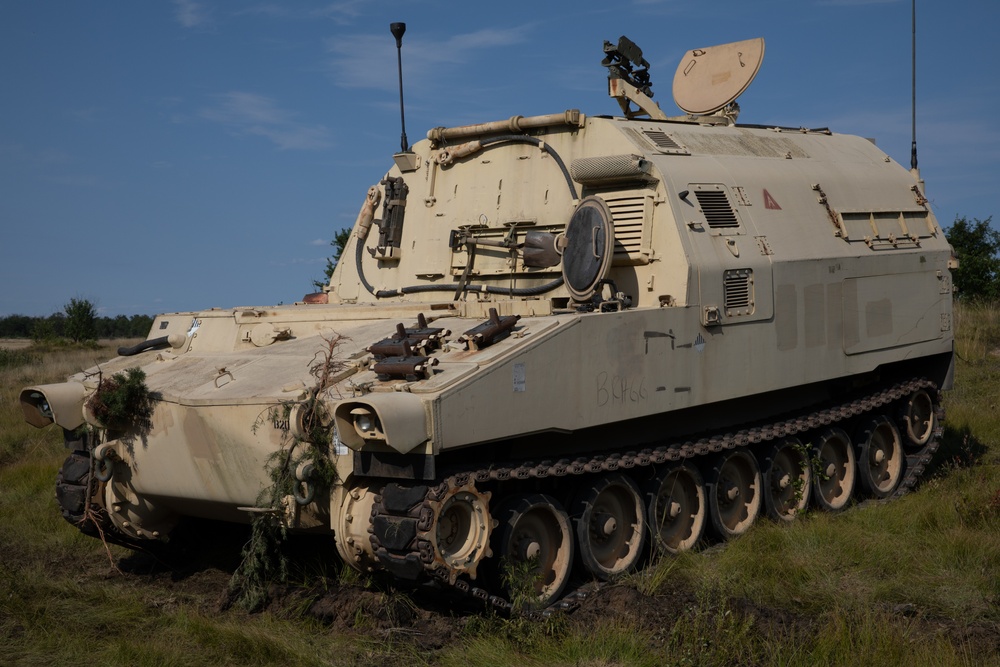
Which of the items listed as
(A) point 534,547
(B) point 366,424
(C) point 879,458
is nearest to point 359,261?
(A) point 534,547

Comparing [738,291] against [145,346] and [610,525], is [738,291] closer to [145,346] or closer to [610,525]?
[610,525]

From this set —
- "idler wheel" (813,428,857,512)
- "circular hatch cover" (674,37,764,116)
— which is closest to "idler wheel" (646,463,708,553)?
"idler wheel" (813,428,857,512)

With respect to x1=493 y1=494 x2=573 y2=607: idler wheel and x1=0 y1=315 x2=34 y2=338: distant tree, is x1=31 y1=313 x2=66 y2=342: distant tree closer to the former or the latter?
x1=0 y1=315 x2=34 y2=338: distant tree

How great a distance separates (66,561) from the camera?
8711mm

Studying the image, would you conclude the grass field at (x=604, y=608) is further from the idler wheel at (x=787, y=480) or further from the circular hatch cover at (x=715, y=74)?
the circular hatch cover at (x=715, y=74)

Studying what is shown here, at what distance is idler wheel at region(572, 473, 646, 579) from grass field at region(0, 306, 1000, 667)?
0.23 metres

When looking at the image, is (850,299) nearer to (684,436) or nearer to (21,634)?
(684,436)

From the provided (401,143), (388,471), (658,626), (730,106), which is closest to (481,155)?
(401,143)

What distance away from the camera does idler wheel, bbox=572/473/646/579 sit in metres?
7.22

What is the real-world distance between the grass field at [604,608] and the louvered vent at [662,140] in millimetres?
3007

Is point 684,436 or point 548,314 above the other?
point 548,314

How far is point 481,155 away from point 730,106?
3143mm

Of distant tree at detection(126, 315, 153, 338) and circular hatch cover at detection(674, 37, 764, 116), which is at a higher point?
circular hatch cover at detection(674, 37, 764, 116)

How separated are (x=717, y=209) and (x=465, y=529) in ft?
11.4
